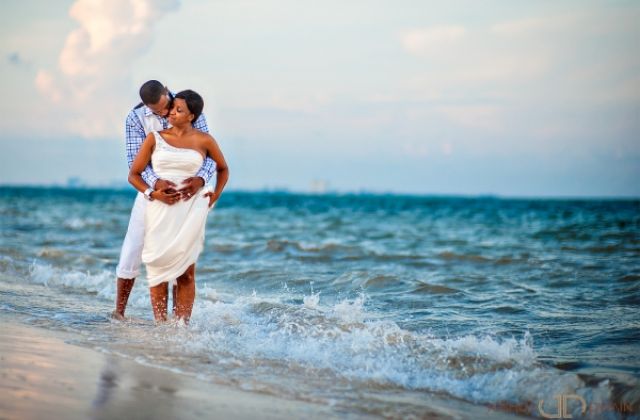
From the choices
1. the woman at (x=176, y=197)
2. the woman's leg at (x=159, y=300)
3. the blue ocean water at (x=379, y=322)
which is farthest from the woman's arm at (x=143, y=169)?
the blue ocean water at (x=379, y=322)

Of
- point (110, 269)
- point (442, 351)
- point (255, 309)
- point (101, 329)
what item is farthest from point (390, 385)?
point (110, 269)

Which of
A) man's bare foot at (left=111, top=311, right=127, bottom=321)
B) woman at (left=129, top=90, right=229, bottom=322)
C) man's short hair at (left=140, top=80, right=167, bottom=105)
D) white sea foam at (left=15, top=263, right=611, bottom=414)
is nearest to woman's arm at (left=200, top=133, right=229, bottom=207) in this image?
woman at (left=129, top=90, right=229, bottom=322)

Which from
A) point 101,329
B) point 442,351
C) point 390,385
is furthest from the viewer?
point 101,329

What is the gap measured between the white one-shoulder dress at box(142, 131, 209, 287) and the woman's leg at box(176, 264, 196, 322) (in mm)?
142

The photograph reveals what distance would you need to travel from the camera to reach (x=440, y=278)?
10773 millimetres

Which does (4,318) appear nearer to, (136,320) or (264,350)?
(136,320)

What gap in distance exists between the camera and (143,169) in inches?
232

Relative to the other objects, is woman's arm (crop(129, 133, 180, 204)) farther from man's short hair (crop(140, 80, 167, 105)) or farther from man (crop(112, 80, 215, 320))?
man's short hair (crop(140, 80, 167, 105))

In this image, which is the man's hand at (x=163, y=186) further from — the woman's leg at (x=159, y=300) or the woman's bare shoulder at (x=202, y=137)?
the woman's leg at (x=159, y=300)

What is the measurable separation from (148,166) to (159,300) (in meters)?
1.19

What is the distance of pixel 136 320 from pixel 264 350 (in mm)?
1600

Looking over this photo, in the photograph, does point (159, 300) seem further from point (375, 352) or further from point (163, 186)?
point (375, 352)

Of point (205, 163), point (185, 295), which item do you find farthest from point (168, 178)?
point (185, 295)

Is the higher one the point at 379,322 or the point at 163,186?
the point at 163,186
